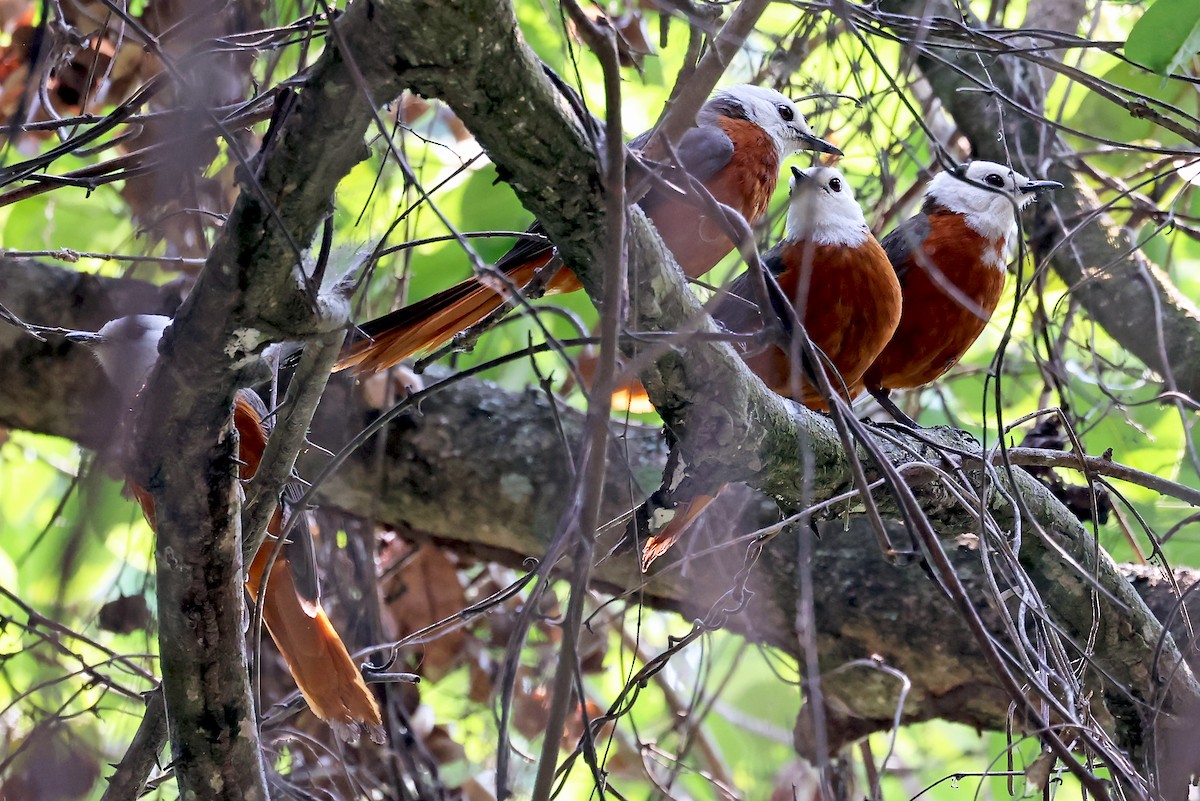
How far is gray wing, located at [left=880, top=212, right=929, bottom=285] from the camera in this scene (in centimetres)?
351

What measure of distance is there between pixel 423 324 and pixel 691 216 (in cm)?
72

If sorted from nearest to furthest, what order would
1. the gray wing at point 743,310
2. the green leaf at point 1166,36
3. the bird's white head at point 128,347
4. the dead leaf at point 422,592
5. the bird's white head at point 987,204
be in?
1. the bird's white head at point 128,347
2. the green leaf at point 1166,36
3. the gray wing at point 743,310
4. the bird's white head at point 987,204
5. the dead leaf at point 422,592

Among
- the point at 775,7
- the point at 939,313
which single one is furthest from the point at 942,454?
the point at 775,7

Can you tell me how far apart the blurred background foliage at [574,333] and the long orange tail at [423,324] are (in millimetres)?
212

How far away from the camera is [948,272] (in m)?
3.54

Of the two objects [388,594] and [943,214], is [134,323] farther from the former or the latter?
[943,214]

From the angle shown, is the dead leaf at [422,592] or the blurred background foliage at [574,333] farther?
the dead leaf at [422,592]

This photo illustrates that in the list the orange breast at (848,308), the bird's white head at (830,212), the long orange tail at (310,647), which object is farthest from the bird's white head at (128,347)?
the bird's white head at (830,212)

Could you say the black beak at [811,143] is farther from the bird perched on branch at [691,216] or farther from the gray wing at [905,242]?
the gray wing at [905,242]

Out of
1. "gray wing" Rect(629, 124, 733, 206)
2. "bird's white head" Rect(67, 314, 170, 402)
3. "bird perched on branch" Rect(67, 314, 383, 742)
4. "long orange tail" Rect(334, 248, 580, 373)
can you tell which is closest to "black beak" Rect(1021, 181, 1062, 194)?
"gray wing" Rect(629, 124, 733, 206)

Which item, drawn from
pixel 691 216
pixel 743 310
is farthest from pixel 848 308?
pixel 691 216

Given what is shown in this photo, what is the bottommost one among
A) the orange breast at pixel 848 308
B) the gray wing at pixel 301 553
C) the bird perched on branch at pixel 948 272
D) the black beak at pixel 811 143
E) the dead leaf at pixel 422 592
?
the gray wing at pixel 301 553

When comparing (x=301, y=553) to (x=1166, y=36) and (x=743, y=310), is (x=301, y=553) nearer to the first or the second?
(x=743, y=310)

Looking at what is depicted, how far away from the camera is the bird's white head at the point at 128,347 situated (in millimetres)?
1731
